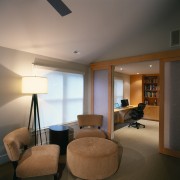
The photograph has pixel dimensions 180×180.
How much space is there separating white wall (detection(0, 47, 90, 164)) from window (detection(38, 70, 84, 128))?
0.36 metres

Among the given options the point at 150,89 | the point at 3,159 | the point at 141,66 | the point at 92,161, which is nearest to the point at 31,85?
the point at 3,159

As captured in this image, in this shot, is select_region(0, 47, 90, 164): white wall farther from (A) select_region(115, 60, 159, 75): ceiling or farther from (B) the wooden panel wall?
(B) the wooden panel wall

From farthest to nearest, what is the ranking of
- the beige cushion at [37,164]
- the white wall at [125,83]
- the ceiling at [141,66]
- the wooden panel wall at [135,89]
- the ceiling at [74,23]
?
1. the wooden panel wall at [135,89]
2. the white wall at [125,83]
3. the ceiling at [141,66]
4. the ceiling at [74,23]
5. the beige cushion at [37,164]

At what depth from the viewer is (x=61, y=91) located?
3.75 metres

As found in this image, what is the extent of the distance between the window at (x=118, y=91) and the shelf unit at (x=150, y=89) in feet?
3.94

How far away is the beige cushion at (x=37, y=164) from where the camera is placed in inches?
73.2

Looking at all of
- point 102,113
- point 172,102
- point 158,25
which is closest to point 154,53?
point 158,25

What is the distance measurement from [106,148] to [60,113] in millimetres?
1831

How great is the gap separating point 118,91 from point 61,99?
11.6ft

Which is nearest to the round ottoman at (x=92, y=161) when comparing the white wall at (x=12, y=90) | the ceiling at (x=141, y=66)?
the white wall at (x=12, y=90)

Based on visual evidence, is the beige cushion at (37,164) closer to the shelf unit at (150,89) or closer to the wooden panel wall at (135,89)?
the wooden panel wall at (135,89)

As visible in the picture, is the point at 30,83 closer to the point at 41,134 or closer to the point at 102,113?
the point at 41,134

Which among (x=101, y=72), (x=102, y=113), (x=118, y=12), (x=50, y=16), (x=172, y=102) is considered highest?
(x=118, y=12)

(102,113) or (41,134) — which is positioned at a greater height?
(102,113)
